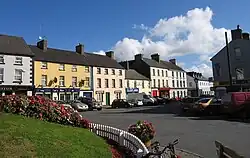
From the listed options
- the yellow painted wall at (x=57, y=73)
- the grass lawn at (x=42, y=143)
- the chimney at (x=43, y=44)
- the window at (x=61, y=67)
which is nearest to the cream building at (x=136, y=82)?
the yellow painted wall at (x=57, y=73)

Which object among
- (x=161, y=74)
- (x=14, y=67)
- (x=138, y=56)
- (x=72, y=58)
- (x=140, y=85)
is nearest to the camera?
(x=14, y=67)

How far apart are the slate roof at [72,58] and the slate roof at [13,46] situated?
2124mm

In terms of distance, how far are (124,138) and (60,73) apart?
36506mm

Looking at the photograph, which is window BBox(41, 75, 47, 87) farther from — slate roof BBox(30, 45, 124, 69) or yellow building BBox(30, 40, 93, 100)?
slate roof BBox(30, 45, 124, 69)

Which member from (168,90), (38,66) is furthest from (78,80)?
(168,90)

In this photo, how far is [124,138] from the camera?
8391 mm

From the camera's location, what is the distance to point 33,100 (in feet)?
33.8

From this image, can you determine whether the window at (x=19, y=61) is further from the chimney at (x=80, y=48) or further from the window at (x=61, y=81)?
the chimney at (x=80, y=48)

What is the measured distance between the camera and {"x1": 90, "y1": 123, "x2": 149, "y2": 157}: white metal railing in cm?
691

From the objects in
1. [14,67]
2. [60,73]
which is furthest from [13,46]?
[60,73]

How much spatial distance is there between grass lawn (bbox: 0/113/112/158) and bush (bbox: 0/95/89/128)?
1810mm

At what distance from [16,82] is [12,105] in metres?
28.2

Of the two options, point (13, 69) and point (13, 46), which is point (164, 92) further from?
point (13, 69)

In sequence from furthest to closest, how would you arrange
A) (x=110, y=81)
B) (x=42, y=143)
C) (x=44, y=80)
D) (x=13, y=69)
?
(x=110, y=81) → (x=44, y=80) → (x=13, y=69) → (x=42, y=143)
